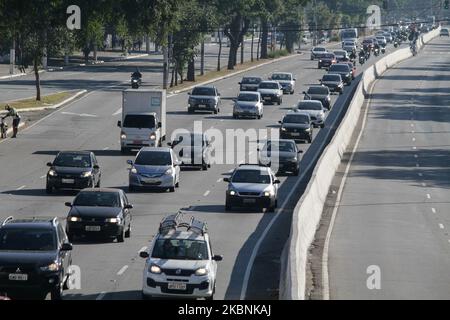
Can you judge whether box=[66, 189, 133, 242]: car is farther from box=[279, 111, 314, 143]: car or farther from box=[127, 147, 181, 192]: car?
box=[279, 111, 314, 143]: car

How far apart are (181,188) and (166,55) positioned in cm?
4581

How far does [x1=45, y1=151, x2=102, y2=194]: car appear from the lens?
44031mm

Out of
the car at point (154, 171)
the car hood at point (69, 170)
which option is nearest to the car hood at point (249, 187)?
the car at point (154, 171)

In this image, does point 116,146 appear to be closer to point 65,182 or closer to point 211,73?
point 65,182

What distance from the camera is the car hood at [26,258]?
1009 inches

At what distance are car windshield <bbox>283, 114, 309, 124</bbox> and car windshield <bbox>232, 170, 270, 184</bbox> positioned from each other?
22.9 meters

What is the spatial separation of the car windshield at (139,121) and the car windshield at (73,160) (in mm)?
12688

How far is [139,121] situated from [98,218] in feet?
81.0

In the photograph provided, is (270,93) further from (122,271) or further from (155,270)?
(155,270)

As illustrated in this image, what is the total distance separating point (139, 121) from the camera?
5838 centimetres

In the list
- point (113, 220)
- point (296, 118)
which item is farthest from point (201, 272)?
point (296, 118)

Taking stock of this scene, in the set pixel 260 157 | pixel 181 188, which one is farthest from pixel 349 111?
pixel 181 188

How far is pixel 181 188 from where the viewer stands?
47.9m
